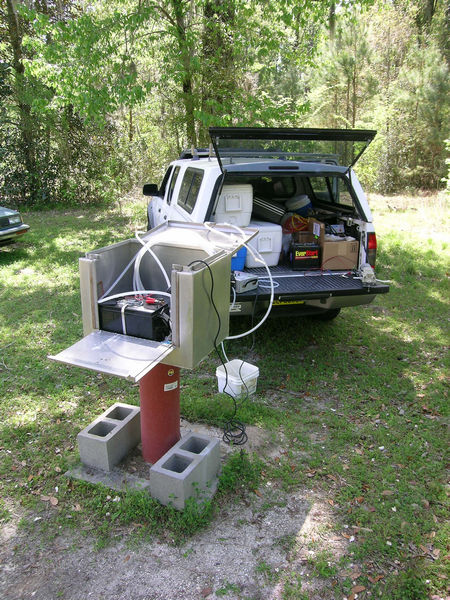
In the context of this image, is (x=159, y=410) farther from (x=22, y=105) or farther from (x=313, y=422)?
(x=22, y=105)

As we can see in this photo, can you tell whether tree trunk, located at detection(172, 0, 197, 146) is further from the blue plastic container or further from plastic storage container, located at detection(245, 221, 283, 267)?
the blue plastic container

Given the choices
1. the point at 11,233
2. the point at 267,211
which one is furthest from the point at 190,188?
the point at 11,233

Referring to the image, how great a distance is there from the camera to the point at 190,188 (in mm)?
5289

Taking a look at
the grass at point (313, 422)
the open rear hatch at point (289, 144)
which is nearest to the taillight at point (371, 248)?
the open rear hatch at point (289, 144)

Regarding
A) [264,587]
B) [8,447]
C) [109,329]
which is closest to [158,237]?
[109,329]

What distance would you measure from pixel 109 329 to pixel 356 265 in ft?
9.53

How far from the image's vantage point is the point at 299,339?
207 inches

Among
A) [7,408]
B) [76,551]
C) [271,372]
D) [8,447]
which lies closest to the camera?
[76,551]

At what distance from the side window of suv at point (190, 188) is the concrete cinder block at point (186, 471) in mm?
2579

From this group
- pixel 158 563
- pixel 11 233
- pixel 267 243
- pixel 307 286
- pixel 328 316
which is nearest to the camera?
pixel 158 563

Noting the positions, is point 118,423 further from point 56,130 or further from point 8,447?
point 56,130

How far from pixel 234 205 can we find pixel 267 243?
0.52 meters

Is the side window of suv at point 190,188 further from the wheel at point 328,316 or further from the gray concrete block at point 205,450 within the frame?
the gray concrete block at point 205,450

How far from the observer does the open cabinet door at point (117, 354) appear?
2.39 metres
